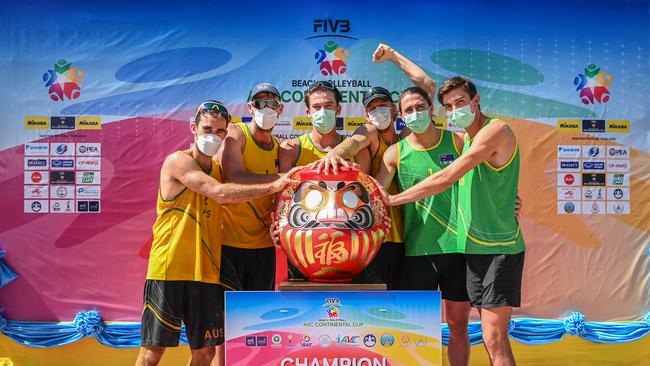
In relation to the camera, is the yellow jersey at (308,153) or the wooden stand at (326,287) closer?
the wooden stand at (326,287)

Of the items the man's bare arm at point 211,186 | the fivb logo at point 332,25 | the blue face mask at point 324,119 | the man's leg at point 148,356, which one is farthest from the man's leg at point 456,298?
the fivb logo at point 332,25

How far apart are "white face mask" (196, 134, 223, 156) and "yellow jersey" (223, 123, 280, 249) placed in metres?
0.32

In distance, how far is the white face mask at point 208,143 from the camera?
3676 millimetres

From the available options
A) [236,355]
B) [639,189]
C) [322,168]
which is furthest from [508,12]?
[236,355]

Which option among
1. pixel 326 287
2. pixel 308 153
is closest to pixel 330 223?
pixel 326 287

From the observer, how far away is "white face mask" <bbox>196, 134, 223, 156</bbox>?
3.68 m

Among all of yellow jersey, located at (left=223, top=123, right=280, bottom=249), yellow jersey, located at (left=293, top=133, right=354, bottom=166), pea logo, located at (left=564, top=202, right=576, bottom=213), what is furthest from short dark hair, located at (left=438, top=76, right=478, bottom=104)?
pea logo, located at (left=564, top=202, right=576, bottom=213)

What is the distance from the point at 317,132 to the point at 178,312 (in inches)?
54.4

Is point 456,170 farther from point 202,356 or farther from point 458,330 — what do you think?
point 202,356

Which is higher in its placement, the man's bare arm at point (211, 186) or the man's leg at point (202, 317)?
the man's bare arm at point (211, 186)

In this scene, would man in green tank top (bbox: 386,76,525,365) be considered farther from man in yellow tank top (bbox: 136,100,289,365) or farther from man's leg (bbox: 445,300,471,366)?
man in yellow tank top (bbox: 136,100,289,365)

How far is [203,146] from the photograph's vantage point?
145 inches

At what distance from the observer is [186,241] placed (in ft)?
12.0

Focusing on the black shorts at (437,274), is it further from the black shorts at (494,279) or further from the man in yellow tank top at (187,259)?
the man in yellow tank top at (187,259)
